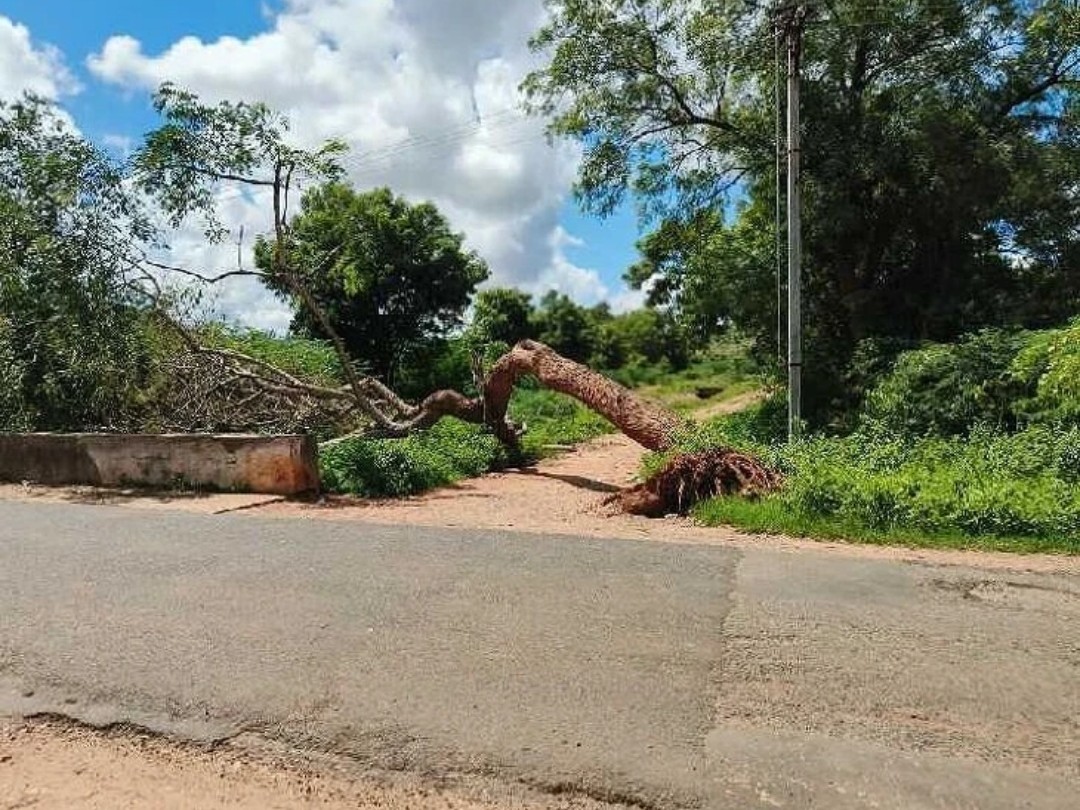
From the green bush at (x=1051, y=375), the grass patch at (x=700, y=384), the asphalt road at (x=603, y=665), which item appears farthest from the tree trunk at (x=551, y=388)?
the grass patch at (x=700, y=384)

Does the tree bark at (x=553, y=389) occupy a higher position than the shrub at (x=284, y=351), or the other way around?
the shrub at (x=284, y=351)

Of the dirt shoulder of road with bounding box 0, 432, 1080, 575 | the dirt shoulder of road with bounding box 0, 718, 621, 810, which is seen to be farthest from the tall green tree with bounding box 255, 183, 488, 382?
the dirt shoulder of road with bounding box 0, 718, 621, 810

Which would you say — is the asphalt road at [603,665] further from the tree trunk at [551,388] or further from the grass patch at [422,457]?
the tree trunk at [551,388]

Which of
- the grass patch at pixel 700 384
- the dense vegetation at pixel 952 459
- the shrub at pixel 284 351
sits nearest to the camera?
the dense vegetation at pixel 952 459

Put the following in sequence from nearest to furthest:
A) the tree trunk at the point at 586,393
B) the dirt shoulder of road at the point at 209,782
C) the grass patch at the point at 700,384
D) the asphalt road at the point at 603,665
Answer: the dirt shoulder of road at the point at 209,782, the asphalt road at the point at 603,665, the tree trunk at the point at 586,393, the grass patch at the point at 700,384

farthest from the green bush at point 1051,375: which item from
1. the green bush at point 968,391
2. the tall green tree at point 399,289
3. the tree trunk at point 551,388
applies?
→ the tall green tree at point 399,289

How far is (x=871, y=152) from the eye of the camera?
13.7 metres

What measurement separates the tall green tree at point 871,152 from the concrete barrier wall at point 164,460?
8.42 metres

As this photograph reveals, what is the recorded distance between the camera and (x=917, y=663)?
4051mm

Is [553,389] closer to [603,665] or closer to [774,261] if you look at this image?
[774,261]

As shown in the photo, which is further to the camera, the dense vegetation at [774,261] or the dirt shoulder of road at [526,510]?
the dense vegetation at [774,261]

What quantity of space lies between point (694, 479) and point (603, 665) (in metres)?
4.94

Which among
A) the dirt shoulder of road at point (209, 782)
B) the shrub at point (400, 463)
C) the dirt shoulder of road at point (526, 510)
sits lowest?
the dirt shoulder of road at point (209, 782)

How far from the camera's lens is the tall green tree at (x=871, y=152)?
533 inches
